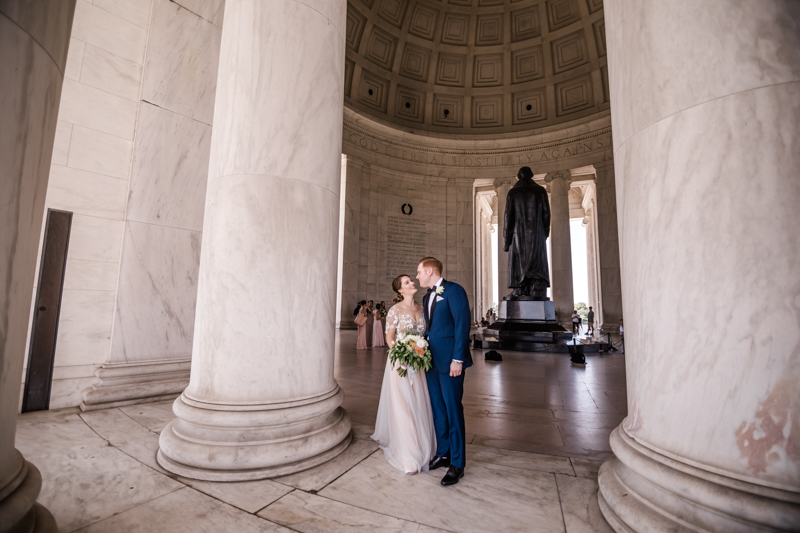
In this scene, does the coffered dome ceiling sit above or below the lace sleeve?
above

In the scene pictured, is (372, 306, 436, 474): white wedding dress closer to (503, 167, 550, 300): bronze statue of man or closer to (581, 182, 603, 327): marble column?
(503, 167, 550, 300): bronze statue of man

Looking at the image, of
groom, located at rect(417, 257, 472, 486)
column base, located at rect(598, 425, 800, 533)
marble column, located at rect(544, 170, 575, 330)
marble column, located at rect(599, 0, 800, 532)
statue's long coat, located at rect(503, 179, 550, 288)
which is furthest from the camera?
marble column, located at rect(544, 170, 575, 330)

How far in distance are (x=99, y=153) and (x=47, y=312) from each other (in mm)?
2809

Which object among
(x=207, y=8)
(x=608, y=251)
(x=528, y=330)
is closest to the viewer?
(x=207, y=8)

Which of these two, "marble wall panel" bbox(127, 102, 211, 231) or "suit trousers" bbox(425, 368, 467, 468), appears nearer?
"suit trousers" bbox(425, 368, 467, 468)

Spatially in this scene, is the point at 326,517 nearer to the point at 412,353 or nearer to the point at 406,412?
the point at 406,412

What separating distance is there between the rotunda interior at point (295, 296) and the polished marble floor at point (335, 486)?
3 cm

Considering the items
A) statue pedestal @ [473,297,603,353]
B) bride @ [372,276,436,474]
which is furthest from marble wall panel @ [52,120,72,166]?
statue pedestal @ [473,297,603,353]

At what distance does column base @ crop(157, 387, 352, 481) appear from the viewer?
4.20m

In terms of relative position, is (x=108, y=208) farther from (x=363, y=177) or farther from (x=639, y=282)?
(x=363, y=177)

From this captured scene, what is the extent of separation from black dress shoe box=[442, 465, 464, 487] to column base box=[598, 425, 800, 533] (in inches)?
53.6

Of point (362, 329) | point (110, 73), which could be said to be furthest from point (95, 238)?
point (362, 329)

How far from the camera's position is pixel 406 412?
4773 millimetres

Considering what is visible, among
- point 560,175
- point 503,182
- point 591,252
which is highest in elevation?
point 560,175
